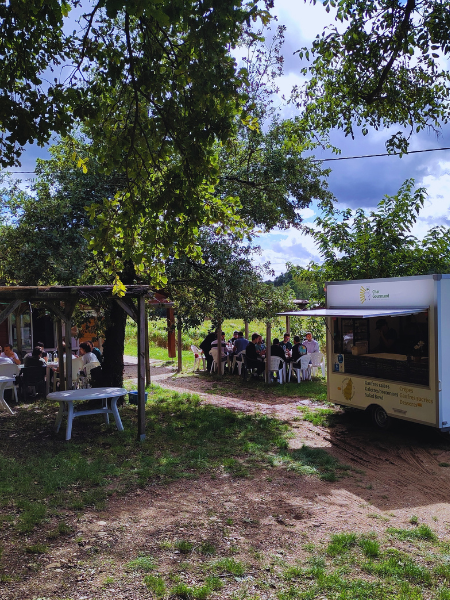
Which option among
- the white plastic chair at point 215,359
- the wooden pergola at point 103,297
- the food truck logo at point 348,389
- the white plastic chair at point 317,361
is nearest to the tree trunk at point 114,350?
the wooden pergola at point 103,297

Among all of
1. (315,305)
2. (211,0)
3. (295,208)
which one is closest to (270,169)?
(295,208)

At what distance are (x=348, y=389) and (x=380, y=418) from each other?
31.2 inches

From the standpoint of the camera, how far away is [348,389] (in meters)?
9.84

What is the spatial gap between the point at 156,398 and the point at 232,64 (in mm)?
9018

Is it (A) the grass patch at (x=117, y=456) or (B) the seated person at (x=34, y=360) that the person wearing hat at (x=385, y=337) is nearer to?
(A) the grass patch at (x=117, y=456)

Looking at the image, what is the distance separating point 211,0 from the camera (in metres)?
4.40

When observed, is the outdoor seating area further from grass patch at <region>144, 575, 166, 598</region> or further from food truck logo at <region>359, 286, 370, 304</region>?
grass patch at <region>144, 575, 166, 598</region>

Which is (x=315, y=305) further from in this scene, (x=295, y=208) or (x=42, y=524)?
(x=42, y=524)

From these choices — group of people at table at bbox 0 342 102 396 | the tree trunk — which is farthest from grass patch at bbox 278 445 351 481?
group of people at table at bbox 0 342 102 396

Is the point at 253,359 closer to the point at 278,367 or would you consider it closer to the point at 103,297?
the point at 278,367

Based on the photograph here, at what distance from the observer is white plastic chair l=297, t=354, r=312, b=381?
1508 cm

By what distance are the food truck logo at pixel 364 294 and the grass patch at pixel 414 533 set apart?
4.79 m

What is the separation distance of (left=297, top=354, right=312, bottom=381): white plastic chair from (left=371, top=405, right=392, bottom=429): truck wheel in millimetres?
5610

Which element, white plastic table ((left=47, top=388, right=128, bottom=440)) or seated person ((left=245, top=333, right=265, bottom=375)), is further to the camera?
seated person ((left=245, top=333, right=265, bottom=375))
